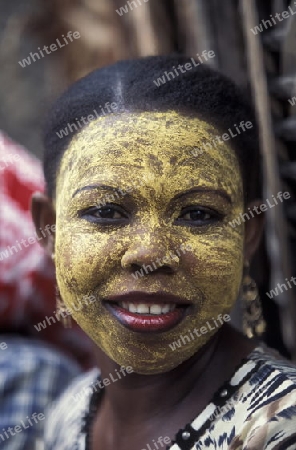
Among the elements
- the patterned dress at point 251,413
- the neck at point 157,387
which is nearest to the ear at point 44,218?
the neck at point 157,387

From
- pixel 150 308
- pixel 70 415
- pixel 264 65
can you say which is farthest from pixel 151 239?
pixel 264 65

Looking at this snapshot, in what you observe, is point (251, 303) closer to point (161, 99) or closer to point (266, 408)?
point (266, 408)

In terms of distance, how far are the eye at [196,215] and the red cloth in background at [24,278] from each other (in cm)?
135

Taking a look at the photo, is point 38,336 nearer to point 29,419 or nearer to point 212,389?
point 29,419

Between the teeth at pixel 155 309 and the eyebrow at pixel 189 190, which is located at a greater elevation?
the eyebrow at pixel 189 190

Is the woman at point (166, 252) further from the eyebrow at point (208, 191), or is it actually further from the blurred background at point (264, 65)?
the blurred background at point (264, 65)

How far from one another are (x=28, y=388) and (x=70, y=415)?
0.47 metres

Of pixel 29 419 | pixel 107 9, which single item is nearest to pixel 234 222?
pixel 29 419

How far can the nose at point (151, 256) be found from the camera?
1330mm

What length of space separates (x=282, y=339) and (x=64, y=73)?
2.12m

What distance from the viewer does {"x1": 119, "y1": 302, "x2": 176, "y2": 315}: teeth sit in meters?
1.39

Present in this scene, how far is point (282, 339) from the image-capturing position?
6.89 ft

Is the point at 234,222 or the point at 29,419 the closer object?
the point at 234,222

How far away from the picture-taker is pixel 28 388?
2250 millimetres
